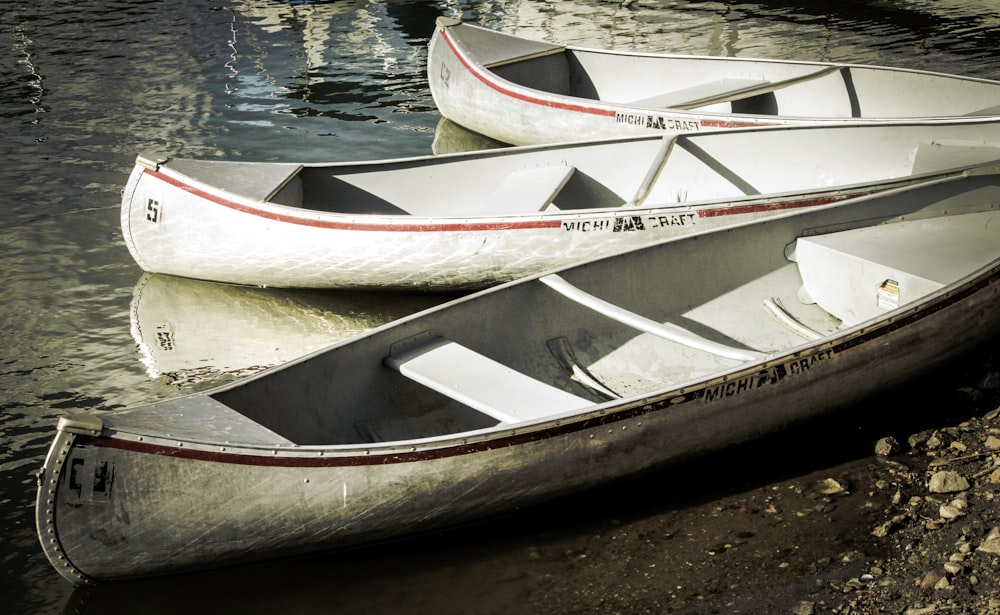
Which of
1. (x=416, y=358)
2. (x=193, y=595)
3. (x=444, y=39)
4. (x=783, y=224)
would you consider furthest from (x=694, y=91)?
(x=193, y=595)

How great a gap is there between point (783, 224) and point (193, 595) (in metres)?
3.99

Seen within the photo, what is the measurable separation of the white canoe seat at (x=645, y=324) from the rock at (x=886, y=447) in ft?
2.54

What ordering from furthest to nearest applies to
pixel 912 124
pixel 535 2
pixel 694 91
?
pixel 535 2 < pixel 694 91 < pixel 912 124

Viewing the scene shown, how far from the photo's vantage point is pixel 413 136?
10406 mm

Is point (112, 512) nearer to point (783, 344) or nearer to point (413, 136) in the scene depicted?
point (783, 344)

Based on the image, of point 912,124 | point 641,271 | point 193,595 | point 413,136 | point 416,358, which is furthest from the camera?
point 413,136

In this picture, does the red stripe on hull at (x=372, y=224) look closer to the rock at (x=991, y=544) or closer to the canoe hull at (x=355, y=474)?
the canoe hull at (x=355, y=474)

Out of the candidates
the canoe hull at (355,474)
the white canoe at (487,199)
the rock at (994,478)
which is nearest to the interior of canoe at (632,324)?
the canoe hull at (355,474)

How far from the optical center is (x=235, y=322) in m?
6.91

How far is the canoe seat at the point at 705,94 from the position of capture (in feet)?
29.1

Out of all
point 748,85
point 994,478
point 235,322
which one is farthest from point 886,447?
point 748,85

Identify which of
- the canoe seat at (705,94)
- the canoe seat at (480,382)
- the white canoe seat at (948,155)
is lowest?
the canoe seat at (480,382)

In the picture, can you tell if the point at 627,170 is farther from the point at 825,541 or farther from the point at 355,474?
the point at 355,474

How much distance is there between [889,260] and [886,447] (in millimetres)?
1317
